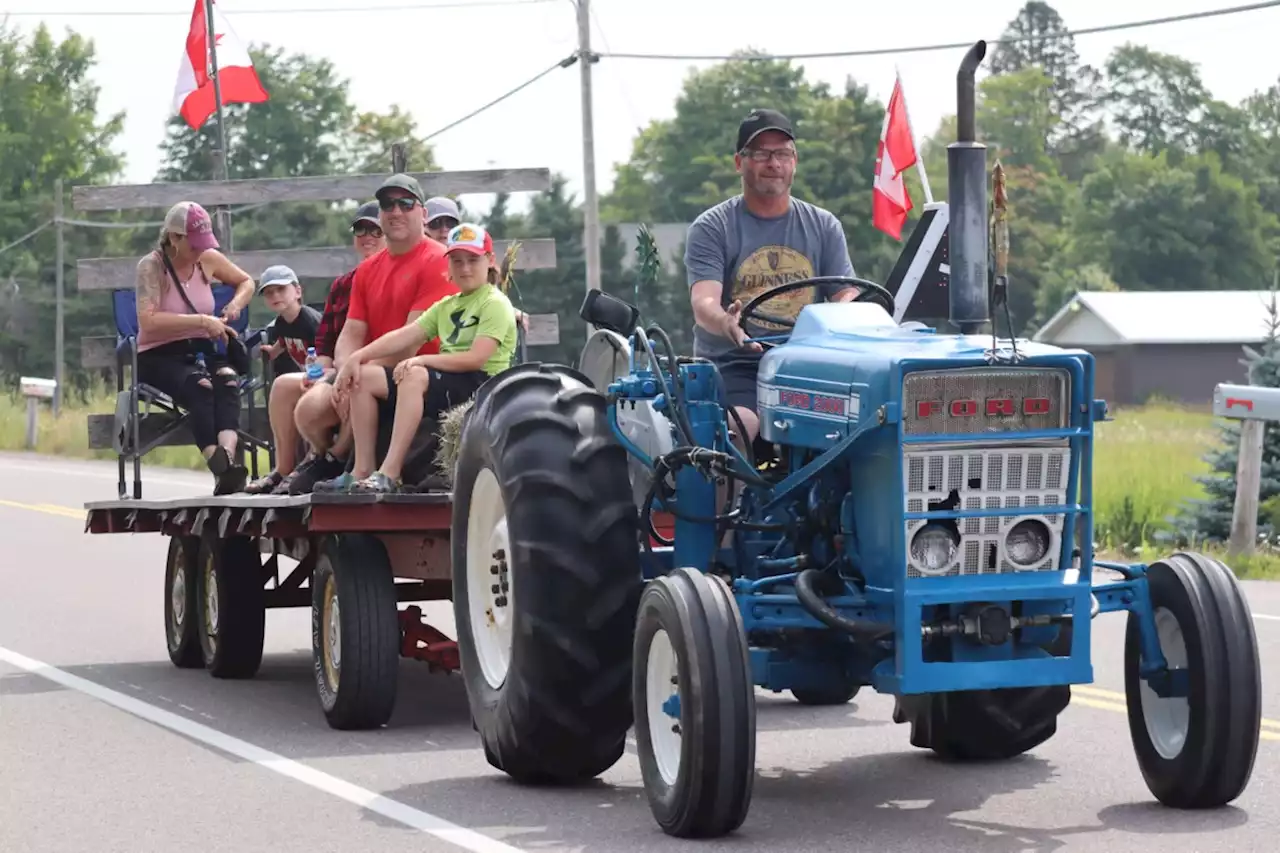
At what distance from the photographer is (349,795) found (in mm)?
8281

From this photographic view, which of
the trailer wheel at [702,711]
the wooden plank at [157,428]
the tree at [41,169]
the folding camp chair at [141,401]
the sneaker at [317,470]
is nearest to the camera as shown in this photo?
the trailer wheel at [702,711]

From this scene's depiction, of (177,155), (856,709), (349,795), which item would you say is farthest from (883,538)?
(177,155)

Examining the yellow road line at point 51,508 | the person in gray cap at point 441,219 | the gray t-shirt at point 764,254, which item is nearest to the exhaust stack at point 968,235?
the gray t-shirt at point 764,254

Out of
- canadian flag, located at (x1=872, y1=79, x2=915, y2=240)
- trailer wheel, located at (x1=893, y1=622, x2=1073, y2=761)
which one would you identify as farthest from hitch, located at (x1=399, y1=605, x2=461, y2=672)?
canadian flag, located at (x1=872, y1=79, x2=915, y2=240)

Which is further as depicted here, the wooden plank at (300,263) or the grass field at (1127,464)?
the grass field at (1127,464)

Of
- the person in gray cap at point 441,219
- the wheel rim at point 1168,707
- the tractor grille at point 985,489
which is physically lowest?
the wheel rim at point 1168,707

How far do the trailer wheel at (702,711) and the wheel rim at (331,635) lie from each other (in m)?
2.80

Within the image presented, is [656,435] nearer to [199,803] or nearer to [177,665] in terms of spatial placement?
[199,803]

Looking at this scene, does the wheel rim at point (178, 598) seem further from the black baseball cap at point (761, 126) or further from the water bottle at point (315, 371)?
the black baseball cap at point (761, 126)

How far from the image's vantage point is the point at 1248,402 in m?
16.3

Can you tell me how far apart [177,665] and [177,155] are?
7635 cm

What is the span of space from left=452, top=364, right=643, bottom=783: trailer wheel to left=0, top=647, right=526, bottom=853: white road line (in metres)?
0.51

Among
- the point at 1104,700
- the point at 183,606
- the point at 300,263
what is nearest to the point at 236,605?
the point at 183,606

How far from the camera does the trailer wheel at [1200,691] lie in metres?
7.19
